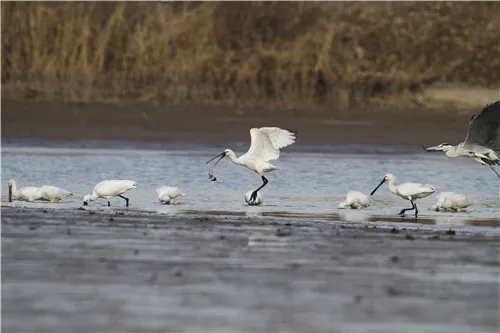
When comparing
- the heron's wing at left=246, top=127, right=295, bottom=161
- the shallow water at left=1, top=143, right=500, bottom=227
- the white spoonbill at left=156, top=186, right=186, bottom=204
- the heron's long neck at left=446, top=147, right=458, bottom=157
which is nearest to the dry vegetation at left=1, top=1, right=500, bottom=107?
the shallow water at left=1, top=143, right=500, bottom=227

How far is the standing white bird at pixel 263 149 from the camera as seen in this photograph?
17031 mm

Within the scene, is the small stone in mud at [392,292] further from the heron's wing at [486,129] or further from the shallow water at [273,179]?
the heron's wing at [486,129]

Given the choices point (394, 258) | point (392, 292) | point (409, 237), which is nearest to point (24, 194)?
point (409, 237)

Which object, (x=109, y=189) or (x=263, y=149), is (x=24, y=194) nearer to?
(x=109, y=189)

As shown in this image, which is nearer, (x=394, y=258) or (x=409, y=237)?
(x=394, y=258)

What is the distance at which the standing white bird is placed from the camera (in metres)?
17.0

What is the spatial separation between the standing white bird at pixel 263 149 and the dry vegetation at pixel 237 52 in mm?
9686

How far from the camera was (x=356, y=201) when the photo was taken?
15047mm

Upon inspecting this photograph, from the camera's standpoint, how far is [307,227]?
13.3 m

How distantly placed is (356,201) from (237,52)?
13.0 m

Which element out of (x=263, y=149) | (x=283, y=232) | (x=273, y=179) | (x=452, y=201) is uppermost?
(x=263, y=149)

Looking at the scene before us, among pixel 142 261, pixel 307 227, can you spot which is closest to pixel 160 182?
pixel 307 227

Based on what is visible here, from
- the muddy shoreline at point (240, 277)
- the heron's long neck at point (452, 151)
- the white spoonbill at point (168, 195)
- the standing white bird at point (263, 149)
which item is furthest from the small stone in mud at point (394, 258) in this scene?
the standing white bird at point (263, 149)

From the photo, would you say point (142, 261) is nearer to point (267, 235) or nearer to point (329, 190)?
point (267, 235)
